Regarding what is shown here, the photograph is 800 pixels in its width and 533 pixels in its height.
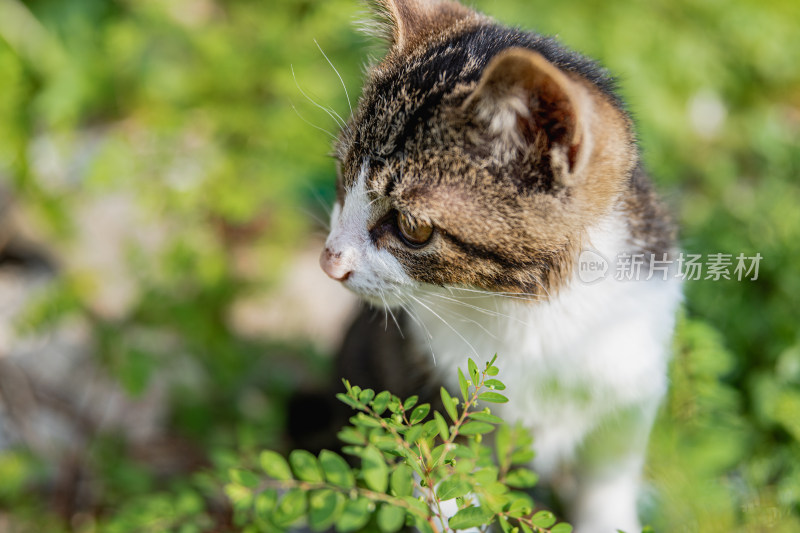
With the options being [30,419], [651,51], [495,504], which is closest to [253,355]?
[30,419]

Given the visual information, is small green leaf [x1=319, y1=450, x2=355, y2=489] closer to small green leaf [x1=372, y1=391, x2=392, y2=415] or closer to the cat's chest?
small green leaf [x1=372, y1=391, x2=392, y2=415]

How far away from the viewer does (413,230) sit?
58.5 inches

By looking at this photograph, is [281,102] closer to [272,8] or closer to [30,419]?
[272,8]

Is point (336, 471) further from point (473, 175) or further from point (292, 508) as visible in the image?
point (473, 175)

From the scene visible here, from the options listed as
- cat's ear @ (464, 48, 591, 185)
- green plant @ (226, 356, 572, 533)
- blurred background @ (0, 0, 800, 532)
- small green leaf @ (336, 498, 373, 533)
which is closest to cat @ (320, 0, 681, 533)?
Answer: cat's ear @ (464, 48, 591, 185)

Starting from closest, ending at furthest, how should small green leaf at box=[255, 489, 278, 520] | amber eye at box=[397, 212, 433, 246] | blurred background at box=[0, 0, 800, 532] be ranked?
small green leaf at box=[255, 489, 278, 520]
amber eye at box=[397, 212, 433, 246]
blurred background at box=[0, 0, 800, 532]

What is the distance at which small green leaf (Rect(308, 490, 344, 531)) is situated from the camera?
1.10 metres

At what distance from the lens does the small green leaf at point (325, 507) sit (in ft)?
3.62

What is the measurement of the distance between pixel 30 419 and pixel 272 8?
90.3 inches

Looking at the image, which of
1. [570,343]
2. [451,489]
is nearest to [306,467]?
[451,489]

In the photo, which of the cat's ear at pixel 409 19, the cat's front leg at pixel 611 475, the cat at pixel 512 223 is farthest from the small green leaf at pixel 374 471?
the cat's ear at pixel 409 19

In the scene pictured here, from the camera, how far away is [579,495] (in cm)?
204

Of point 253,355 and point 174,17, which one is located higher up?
point 174,17

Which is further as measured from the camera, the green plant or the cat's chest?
the cat's chest
